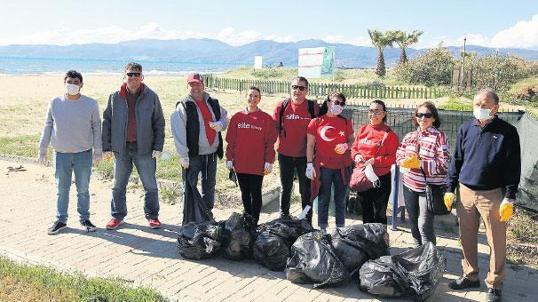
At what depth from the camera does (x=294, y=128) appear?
5566mm

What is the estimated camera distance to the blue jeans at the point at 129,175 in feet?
19.6

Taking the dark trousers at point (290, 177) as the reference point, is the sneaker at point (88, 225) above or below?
below

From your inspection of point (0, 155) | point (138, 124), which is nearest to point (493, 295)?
point (138, 124)

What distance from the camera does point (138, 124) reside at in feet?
19.0

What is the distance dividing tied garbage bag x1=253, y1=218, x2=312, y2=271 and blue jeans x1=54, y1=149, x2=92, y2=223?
2.31 metres

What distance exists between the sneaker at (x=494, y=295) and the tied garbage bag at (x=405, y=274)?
17.0 inches

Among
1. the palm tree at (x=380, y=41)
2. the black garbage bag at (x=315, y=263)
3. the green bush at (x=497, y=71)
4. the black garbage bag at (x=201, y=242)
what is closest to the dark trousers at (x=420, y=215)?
the black garbage bag at (x=315, y=263)

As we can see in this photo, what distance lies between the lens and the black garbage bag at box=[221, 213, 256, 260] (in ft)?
16.8

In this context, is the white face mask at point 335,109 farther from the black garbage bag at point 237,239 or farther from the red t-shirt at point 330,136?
the black garbage bag at point 237,239

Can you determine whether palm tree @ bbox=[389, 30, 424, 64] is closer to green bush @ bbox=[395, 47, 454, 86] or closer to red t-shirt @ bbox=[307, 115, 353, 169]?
green bush @ bbox=[395, 47, 454, 86]

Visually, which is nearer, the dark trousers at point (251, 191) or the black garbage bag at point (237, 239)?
the black garbage bag at point (237, 239)

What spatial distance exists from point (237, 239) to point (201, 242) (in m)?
0.38

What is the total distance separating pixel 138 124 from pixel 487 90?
12.3ft

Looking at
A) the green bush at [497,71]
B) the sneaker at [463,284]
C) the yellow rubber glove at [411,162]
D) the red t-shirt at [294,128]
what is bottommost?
the sneaker at [463,284]
